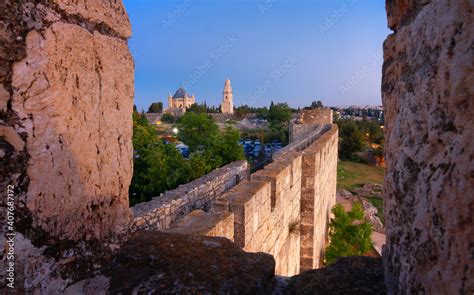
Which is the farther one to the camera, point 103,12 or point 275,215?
point 275,215

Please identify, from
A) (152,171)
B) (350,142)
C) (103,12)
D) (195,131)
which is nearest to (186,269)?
(103,12)

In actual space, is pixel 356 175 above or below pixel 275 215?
below

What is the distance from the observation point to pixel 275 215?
6.06 meters

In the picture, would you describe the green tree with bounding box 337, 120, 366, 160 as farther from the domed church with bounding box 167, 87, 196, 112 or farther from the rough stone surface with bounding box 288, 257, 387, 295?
the domed church with bounding box 167, 87, 196, 112

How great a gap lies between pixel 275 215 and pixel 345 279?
450cm

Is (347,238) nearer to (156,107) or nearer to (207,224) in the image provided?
(207,224)

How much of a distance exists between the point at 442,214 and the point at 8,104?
1567 millimetres

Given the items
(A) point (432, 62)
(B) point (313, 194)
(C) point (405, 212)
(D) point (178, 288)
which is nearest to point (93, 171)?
(D) point (178, 288)

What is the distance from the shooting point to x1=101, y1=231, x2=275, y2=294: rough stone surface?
1.60 meters

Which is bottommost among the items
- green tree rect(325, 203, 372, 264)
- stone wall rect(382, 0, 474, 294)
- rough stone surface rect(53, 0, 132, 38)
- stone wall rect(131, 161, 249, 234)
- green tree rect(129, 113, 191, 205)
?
green tree rect(325, 203, 372, 264)

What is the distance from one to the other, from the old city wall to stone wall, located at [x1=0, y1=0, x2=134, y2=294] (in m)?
1.63

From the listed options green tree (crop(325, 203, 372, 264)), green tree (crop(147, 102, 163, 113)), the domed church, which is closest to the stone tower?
the domed church

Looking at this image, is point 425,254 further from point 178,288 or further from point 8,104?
point 8,104

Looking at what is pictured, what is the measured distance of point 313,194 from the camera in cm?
866
